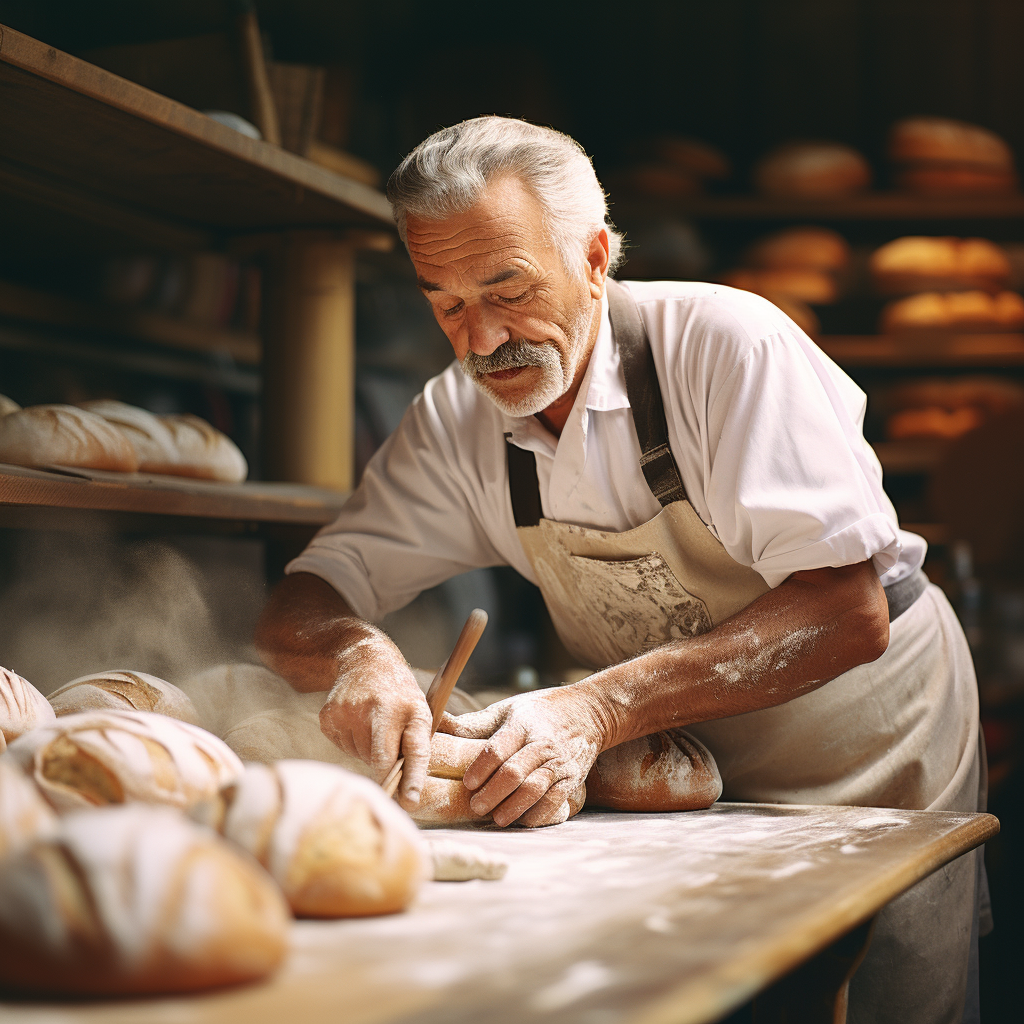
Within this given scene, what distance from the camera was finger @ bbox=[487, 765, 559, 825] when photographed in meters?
1.23

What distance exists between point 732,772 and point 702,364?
62 centimetres

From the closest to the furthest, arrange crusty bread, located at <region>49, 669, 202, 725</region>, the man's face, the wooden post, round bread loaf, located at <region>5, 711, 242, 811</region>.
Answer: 1. round bread loaf, located at <region>5, 711, 242, 811</region>
2. crusty bread, located at <region>49, 669, 202, 725</region>
3. the man's face
4. the wooden post

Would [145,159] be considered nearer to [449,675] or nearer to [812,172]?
[449,675]

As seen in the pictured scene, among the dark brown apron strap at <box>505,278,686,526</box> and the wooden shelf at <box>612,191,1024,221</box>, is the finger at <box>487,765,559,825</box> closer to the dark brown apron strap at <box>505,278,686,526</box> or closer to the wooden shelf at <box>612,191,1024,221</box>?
the dark brown apron strap at <box>505,278,686,526</box>

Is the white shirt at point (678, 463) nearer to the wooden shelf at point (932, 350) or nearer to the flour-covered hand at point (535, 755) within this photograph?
the flour-covered hand at point (535, 755)

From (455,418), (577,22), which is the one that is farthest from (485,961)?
(577,22)

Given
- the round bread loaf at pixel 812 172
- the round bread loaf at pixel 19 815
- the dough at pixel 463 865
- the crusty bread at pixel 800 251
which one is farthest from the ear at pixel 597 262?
the round bread loaf at pixel 812 172

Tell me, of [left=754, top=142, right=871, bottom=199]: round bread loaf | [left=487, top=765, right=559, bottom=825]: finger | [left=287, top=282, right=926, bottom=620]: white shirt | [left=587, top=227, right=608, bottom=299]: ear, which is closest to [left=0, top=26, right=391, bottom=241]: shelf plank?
[left=287, top=282, right=926, bottom=620]: white shirt

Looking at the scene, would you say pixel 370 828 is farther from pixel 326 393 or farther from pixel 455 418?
pixel 326 393

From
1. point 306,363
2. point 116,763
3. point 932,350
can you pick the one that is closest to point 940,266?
point 932,350

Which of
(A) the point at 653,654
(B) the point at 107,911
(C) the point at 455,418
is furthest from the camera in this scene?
(C) the point at 455,418

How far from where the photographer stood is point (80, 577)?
6.21ft

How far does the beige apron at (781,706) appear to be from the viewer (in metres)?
1.54

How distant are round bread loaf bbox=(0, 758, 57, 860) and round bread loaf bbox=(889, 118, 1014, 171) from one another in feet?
13.9
